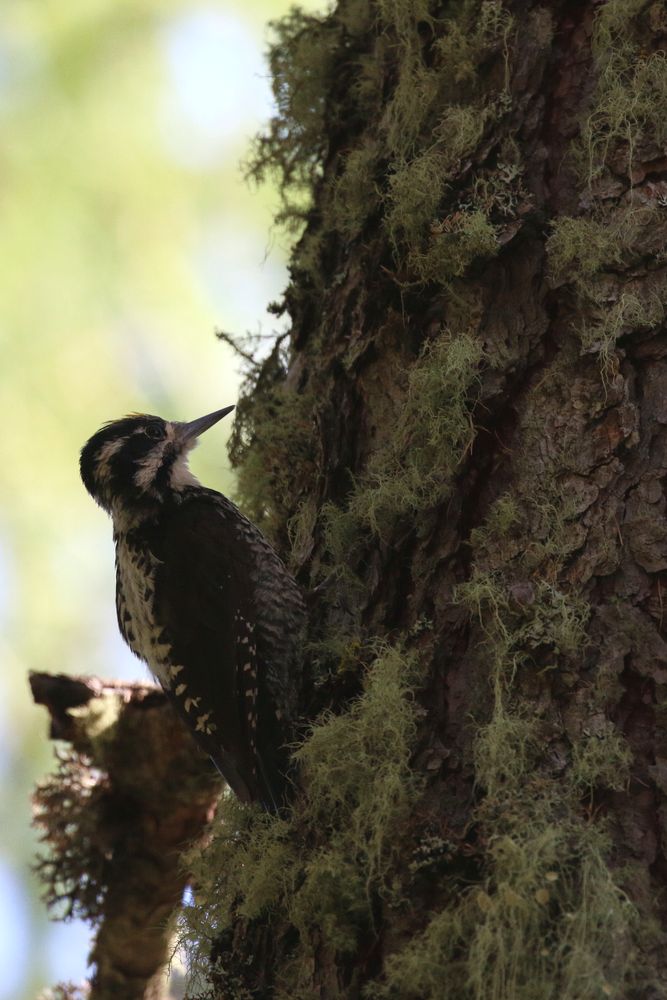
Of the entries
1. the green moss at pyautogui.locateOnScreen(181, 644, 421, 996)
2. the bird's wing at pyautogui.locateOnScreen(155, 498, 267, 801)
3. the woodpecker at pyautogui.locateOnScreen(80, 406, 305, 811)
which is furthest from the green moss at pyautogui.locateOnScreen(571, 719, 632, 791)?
the bird's wing at pyautogui.locateOnScreen(155, 498, 267, 801)

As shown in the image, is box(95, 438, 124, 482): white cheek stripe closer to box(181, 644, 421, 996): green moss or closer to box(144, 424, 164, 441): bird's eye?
box(144, 424, 164, 441): bird's eye

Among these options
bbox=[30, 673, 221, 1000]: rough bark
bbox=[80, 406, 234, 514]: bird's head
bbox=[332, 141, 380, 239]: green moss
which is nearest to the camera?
bbox=[332, 141, 380, 239]: green moss

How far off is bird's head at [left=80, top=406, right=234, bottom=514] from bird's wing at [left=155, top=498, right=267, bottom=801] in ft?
0.56

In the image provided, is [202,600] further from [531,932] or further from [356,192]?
[531,932]

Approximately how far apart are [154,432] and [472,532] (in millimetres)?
1903

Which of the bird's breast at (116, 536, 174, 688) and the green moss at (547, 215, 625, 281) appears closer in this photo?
the green moss at (547, 215, 625, 281)

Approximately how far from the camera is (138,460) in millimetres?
3961

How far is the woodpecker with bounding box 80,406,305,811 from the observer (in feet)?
10.2

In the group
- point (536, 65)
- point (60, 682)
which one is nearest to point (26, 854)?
point (60, 682)

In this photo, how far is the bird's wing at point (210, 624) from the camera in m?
3.22

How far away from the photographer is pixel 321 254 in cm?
324

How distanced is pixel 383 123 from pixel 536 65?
49 cm

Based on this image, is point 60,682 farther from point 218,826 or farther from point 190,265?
point 190,265

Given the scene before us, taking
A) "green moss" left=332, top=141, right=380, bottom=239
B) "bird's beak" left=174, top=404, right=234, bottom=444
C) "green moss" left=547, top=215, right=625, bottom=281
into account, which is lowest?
"green moss" left=547, top=215, right=625, bottom=281
